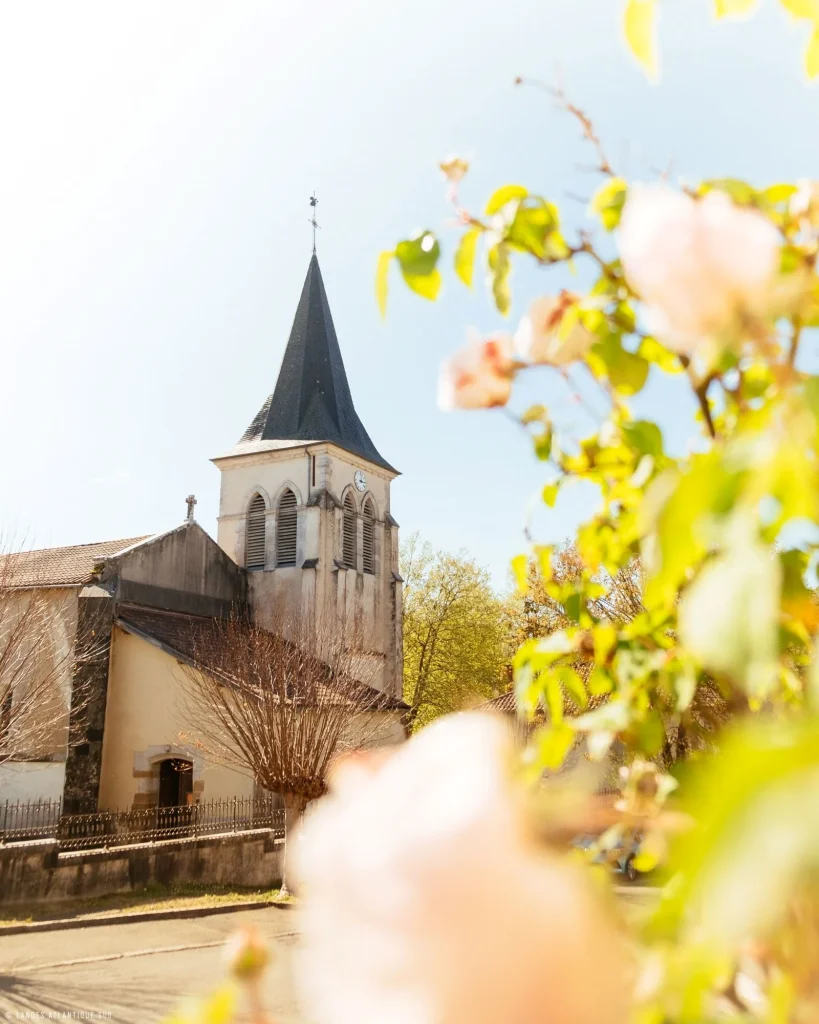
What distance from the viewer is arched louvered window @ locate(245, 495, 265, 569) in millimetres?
29641

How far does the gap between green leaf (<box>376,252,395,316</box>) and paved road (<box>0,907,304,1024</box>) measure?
277 inches

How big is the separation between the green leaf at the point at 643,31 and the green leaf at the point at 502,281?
556mm

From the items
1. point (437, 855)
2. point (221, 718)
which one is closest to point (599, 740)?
point (437, 855)

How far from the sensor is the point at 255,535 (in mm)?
30297

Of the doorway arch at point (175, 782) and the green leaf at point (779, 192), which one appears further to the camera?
the doorway arch at point (175, 782)

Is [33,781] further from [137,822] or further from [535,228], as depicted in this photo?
[535,228]

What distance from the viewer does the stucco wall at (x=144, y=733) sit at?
20031mm

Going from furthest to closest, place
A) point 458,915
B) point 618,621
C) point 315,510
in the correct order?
point 315,510
point 618,621
point 458,915

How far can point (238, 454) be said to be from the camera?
31281 millimetres

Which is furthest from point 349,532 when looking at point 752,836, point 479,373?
point 752,836

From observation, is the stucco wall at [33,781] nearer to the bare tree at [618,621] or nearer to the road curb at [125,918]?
the road curb at [125,918]

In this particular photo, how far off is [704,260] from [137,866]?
51.1 feet

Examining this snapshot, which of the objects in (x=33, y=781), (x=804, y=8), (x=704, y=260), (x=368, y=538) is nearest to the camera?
(x=704, y=260)

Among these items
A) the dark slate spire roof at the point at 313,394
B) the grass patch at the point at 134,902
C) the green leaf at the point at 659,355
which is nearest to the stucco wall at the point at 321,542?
the dark slate spire roof at the point at 313,394
